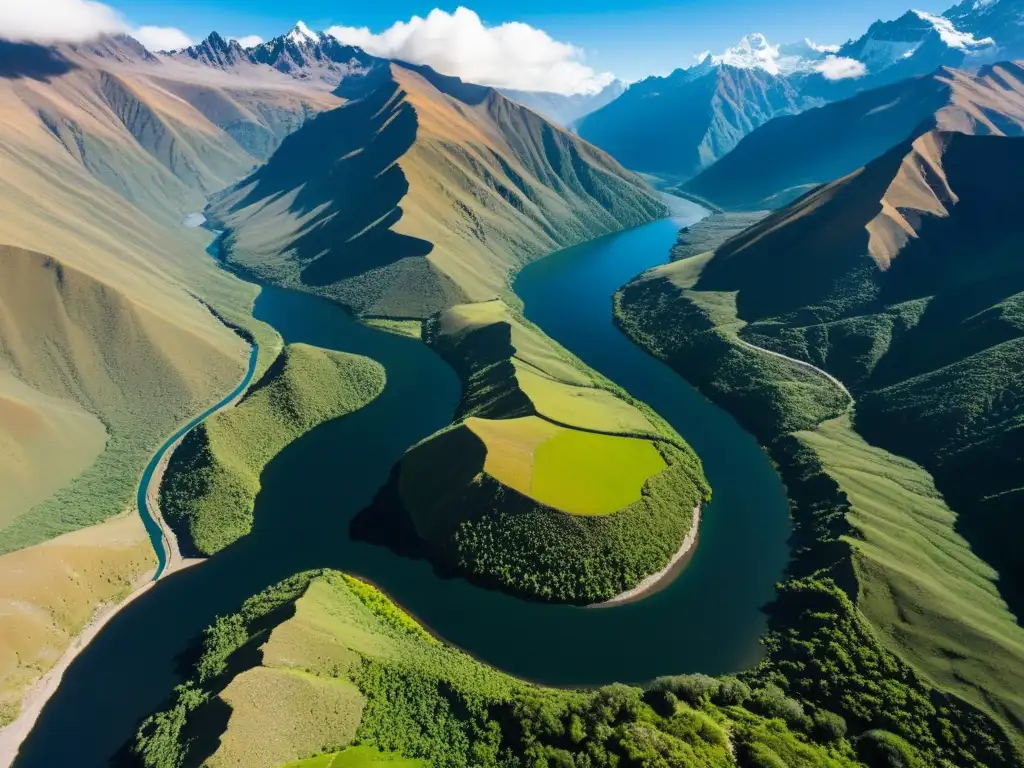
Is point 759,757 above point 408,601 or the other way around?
above

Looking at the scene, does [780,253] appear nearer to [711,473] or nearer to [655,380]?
[655,380]

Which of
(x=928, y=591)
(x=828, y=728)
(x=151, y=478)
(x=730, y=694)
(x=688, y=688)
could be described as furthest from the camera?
(x=151, y=478)

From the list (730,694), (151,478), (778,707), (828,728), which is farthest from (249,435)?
(828,728)

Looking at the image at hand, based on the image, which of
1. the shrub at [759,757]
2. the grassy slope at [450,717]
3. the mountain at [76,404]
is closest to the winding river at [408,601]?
the grassy slope at [450,717]

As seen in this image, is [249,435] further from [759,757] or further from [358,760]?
[759,757]

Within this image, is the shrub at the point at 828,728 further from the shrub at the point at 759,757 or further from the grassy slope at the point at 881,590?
the shrub at the point at 759,757

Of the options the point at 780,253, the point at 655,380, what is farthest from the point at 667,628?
the point at 780,253
